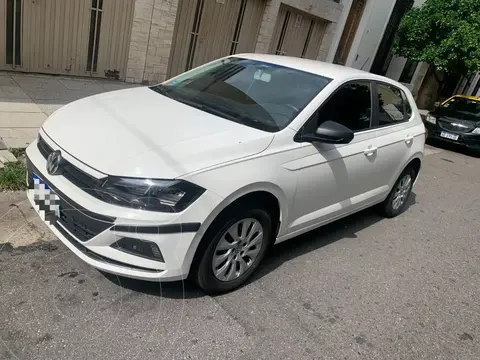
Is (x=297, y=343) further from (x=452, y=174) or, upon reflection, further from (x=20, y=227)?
(x=452, y=174)

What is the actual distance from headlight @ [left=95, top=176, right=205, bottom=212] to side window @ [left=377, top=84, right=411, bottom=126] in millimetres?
2597

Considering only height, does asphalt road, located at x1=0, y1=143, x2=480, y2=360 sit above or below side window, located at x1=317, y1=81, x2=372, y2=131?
below

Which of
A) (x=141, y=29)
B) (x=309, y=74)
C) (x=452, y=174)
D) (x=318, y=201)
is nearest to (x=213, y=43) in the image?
(x=141, y=29)

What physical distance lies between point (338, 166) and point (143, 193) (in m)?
1.80

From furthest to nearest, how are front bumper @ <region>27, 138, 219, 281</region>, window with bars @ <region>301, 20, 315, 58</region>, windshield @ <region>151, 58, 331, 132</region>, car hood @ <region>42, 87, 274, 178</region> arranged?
window with bars @ <region>301, 20, 315, 58</region> → windshield @ <region>151, 58, 331, 132</region> → car hood @ <region>42, 87, 274, 178</region> → front bumper @ <region>27, 138, 219, 281</region>

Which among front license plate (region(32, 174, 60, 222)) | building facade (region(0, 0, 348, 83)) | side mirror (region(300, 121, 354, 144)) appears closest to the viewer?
front license plate (region(32, 174, 60, 222))

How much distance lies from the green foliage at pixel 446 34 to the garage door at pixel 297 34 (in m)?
2.86

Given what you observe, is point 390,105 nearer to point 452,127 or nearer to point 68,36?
point 68,36

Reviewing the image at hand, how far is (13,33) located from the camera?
6.98 meters

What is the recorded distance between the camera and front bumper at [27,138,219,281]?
2.48 meters

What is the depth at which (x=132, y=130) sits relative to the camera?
2885 mm

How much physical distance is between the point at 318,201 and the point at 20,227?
96.3 inches

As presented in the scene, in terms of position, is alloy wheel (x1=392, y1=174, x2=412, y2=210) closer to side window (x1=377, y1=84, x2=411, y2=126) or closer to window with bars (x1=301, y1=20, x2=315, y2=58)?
side window (x1=377, y1=84, x2=411, y2=126)

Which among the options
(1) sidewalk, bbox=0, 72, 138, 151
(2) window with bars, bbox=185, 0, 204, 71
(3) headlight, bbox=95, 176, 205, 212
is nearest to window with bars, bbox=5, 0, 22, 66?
(1) sidewalk, bbox=0, 72, 138, 151
